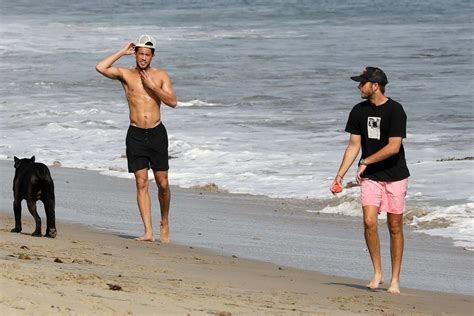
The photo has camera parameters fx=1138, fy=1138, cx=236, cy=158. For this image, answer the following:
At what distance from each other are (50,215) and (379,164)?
2689 millimetres

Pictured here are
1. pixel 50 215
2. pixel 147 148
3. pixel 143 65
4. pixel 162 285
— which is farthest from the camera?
pixel 147 148

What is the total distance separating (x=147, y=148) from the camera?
9562mm

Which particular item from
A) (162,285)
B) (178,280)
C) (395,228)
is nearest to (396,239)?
(395,228)

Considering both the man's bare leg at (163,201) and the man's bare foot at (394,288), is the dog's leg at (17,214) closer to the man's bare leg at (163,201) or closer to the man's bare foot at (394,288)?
the man's bare leg at (163,201)

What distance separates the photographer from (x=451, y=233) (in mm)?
10578

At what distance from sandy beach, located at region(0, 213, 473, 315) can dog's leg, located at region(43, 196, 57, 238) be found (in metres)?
0.10

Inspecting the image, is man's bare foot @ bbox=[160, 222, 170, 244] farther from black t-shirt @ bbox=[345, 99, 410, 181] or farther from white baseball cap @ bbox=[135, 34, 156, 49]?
black t-shirt @ bbox=[345, 99, 410, 181]

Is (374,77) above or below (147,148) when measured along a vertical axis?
above

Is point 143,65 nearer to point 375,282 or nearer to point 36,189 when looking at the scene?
point 36,189

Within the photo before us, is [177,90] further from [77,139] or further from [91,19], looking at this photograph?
[91,19]

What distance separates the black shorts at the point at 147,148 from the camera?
31.4 feet

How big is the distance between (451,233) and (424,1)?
5864 cm

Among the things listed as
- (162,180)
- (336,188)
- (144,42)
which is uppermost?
(144,42)

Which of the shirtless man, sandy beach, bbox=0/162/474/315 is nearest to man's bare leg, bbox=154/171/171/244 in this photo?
the shirtless man
